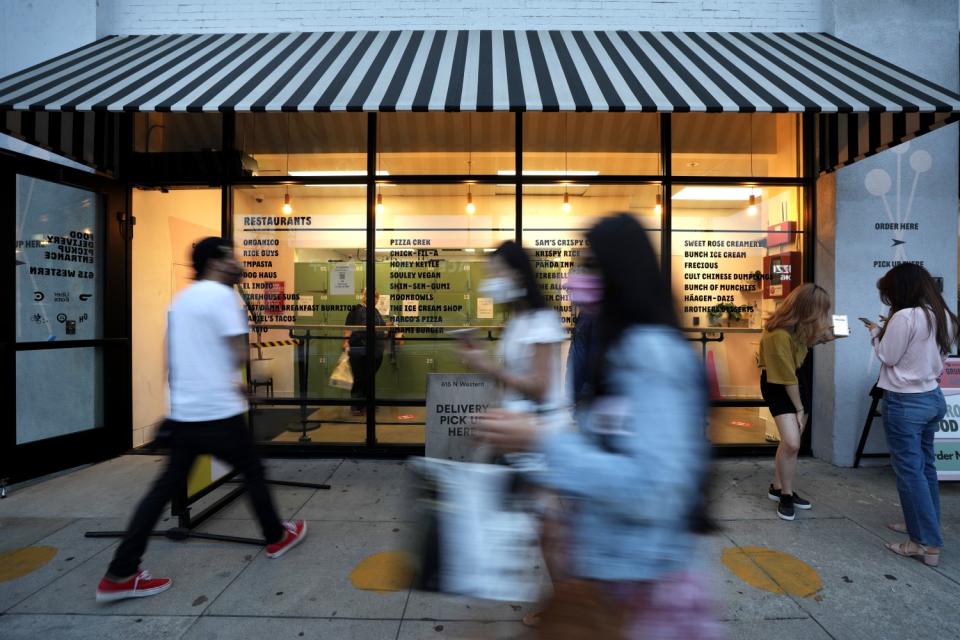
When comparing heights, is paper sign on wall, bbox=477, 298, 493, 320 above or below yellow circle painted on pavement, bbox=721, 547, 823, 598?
above

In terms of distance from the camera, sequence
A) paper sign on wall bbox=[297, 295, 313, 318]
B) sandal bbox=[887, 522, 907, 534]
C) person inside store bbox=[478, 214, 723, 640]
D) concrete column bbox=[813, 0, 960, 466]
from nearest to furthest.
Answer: person inside store bbox=[478, 214, 723, 640], sandal bbox=[887, 522, 907, 534], concrete column bbox=[813, 0, 960, 466], paper sign on wall bbox=[297, 295, 313, 318]

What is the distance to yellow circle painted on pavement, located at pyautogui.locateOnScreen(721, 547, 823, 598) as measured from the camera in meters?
3.18

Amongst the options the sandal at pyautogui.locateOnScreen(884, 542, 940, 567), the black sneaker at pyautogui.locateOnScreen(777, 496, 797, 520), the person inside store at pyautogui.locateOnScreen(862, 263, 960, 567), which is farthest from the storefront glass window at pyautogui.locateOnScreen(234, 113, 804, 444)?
the person inside store at pyautogui.locateOnScreen(862, 263, 960, 567)

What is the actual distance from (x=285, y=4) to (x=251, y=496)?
5359mm

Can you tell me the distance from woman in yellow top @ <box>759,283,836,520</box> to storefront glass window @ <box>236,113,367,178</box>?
462cm

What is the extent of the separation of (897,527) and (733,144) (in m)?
4.34

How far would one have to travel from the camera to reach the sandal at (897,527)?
3928 millimetres

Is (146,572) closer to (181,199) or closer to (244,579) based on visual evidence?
(244,579)

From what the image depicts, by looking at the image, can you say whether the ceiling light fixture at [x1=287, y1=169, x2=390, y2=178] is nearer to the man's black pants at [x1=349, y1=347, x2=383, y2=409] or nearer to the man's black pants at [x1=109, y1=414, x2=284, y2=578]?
the man's black pants at [x1=349, y1=347, x2=383, y2=409]

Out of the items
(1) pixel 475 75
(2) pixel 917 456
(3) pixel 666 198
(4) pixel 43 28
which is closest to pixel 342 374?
(1) pixel 475 75

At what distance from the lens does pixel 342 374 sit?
239 inches

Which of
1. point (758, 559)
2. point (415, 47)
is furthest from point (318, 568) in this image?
point (415, 47)

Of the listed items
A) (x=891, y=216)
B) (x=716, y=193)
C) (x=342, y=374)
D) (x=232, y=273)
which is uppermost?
(x=716, y=193)

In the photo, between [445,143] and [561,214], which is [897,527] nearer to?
[561,214]
